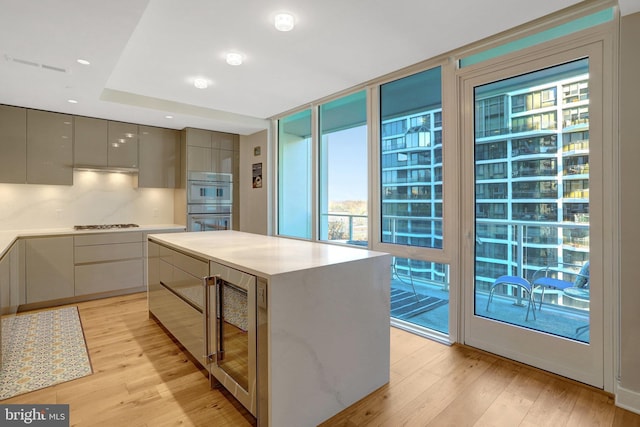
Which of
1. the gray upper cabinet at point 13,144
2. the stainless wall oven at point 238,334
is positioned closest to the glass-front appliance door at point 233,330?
the stainless wall oven at point 238,334

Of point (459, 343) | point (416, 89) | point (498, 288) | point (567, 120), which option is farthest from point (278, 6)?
point (459, 343)

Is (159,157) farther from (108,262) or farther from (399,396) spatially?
(399,396)

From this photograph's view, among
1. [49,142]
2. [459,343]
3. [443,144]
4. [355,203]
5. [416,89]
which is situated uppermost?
[416,89]

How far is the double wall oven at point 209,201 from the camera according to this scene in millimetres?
4906

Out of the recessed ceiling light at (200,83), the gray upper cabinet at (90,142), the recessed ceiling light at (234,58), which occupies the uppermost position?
the recessed ceiling light at (200,83)

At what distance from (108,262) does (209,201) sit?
5.23ft

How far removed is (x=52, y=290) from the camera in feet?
12.3

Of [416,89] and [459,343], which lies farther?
[416,89]

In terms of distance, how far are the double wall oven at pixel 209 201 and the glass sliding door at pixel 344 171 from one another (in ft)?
6.02

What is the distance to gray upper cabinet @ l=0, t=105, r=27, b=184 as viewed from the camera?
368 cm

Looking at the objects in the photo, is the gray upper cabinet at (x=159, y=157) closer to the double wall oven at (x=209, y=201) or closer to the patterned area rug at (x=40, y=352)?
the double wall oven at (x=209, y=201)

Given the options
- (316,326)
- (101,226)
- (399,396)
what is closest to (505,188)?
(399,396)

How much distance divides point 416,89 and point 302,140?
6.42ft

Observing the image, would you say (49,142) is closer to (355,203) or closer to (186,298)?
(186,298)
